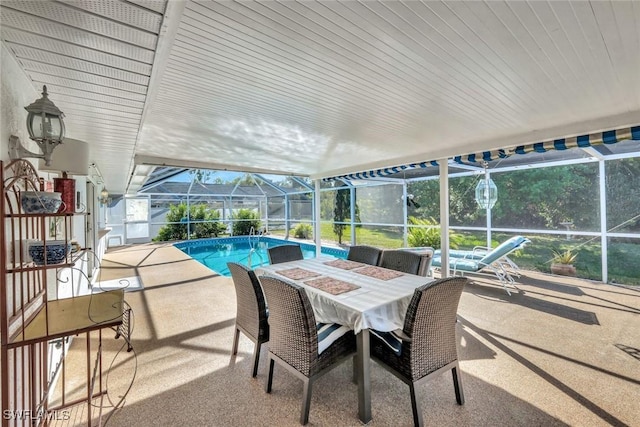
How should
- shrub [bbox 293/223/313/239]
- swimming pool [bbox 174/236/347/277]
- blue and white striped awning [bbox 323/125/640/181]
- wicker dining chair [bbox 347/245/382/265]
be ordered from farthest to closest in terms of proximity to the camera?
shrub [bbox 293/223/313/239], swimming pool [bbox 174/236/347/277], wicker dining chair [bbox 347/245/382/265], blue and white striped awning [bbox 323/125/640/181]

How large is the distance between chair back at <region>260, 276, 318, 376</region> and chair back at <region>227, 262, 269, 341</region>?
0.28 meters

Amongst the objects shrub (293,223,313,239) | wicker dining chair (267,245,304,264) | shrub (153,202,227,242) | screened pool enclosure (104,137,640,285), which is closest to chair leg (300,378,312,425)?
wicker dining chair (267,245,304,264)

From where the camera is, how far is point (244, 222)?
13.7m

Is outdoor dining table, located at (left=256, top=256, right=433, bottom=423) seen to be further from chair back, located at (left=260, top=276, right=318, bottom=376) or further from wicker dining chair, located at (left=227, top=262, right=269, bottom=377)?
wicker dining chair, located at (left=227, top=262, right=269, bottom=377)

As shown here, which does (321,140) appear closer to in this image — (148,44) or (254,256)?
(148,44)

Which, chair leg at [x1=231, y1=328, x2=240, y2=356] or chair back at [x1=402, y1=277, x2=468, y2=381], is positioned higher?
chair back at [x1=402, y1=277, x2=468, y2=381]

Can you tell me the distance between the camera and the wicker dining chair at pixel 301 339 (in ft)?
6.20

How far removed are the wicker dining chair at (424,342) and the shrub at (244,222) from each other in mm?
12263

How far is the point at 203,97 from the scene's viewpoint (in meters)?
2.46

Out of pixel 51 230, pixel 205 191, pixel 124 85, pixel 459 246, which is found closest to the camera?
pixel 124 85

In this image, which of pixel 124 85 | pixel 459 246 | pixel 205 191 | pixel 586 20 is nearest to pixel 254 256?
pixel 205 191

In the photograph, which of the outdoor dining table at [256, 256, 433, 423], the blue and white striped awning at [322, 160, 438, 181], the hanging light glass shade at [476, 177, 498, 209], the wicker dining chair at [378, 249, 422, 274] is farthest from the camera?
the blue and white striped awning at [322, 160, 438, 181]

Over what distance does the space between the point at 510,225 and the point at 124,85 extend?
762 cm

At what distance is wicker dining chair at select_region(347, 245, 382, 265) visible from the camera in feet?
11.8
